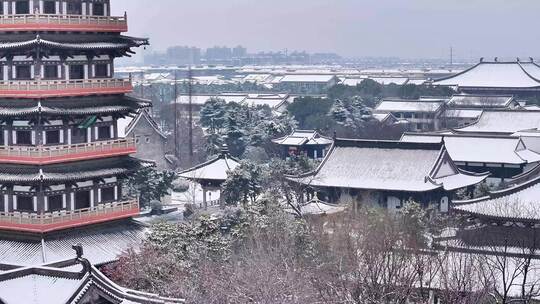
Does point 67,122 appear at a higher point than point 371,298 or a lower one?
higher

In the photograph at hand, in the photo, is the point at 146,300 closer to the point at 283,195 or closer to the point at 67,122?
the point at 67,122

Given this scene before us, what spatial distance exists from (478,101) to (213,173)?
52478 millimetres

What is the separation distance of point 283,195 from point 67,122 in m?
17.1

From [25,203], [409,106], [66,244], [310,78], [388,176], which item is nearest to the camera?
[66,244]

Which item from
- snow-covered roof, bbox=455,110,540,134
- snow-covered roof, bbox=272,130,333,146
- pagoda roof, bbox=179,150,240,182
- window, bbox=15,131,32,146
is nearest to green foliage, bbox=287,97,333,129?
snow-covered roof, bbox=272,130,333,146

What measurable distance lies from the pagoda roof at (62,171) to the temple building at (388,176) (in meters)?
17.7

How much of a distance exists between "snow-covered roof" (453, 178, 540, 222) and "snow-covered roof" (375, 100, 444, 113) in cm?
6403

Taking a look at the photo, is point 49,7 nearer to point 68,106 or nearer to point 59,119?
point 68,106

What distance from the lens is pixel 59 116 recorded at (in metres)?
33.2

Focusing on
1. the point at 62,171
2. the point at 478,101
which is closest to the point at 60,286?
the point at 62,171

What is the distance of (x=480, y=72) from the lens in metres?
116

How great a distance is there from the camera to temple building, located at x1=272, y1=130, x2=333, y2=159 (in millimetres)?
75375

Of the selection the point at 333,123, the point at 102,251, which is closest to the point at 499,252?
the point at 102,251

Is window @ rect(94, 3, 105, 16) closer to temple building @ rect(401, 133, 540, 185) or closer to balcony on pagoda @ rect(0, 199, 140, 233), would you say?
balcony on pagoda @ rect(0, 199, 140, 233)
